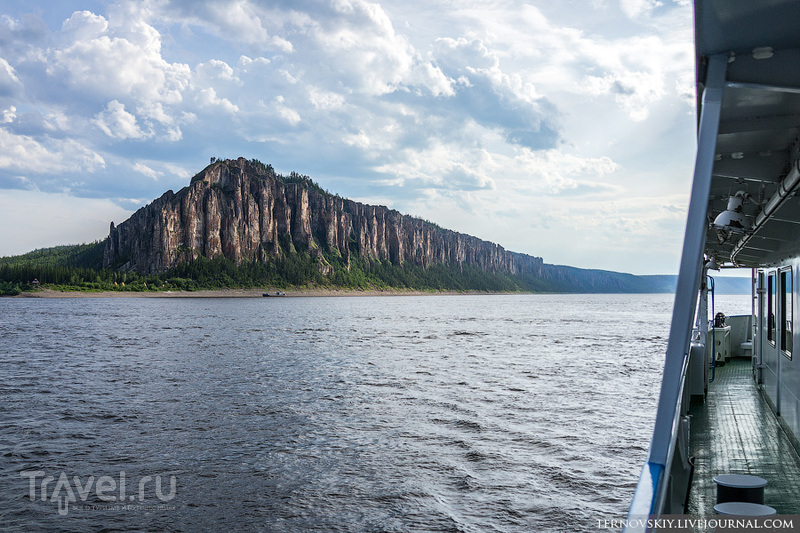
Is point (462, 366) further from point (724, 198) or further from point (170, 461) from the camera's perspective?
point (724, 198)

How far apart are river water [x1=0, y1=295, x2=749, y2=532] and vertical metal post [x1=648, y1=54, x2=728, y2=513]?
20.7ft

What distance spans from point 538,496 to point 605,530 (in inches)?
70.2

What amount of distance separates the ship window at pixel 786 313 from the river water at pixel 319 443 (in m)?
3.69

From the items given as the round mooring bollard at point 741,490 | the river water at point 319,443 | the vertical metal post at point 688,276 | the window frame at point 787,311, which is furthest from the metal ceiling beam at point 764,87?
the river water at point 319,443

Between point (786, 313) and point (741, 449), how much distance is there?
270cm

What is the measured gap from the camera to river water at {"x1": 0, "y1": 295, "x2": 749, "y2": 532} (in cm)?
971

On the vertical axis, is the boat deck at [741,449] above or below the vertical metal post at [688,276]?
below

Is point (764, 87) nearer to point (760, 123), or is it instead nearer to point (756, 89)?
point (756, 89)

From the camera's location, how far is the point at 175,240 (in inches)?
6909

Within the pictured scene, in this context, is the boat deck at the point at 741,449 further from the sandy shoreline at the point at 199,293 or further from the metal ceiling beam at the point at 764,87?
the sandy shoreline at the point at 199,293

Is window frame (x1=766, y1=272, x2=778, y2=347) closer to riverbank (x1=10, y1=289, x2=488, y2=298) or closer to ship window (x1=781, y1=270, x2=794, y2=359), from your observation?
ship window (x1=781, y1=270, x2=794, y2=359)

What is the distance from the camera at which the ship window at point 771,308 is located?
459 inches

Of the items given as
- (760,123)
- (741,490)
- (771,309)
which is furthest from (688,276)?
(771,309)

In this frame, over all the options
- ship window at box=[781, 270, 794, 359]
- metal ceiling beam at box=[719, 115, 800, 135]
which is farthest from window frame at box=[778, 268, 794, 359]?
metal ceiling beam at box=[719, 115, 800, 135]
